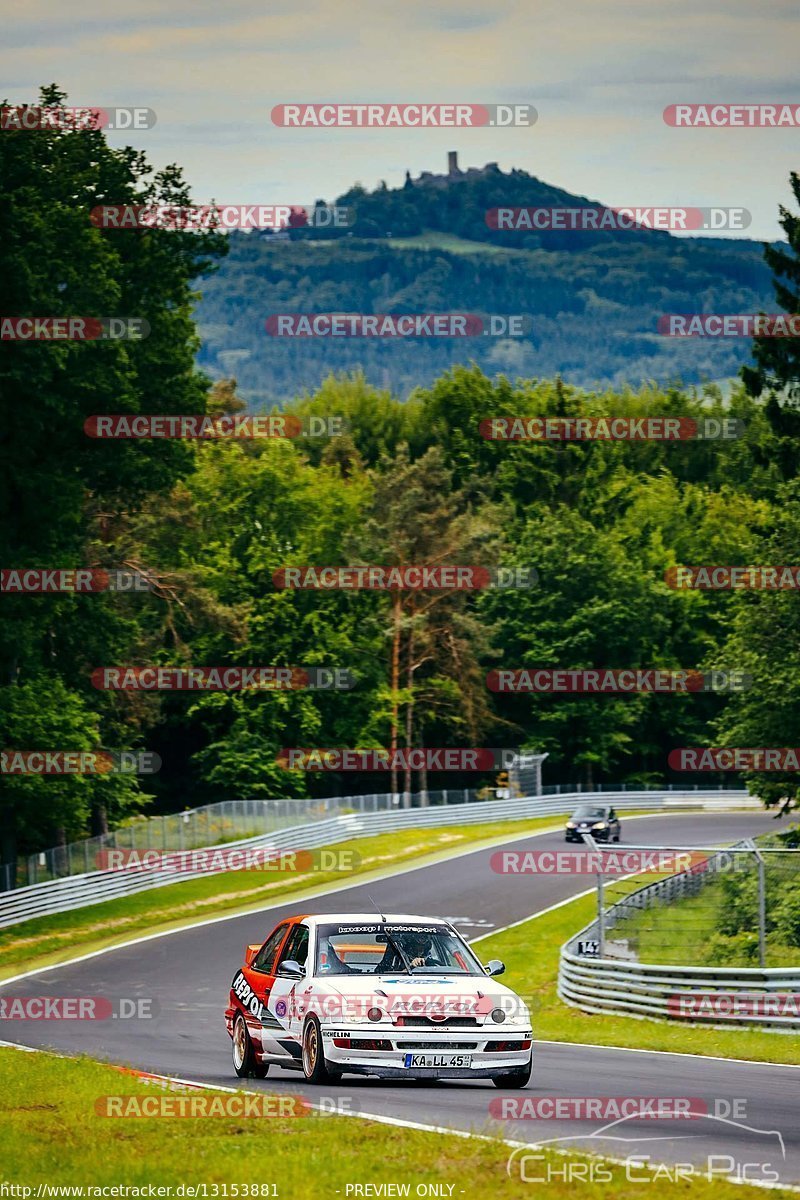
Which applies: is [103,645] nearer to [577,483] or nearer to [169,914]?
[169,914]

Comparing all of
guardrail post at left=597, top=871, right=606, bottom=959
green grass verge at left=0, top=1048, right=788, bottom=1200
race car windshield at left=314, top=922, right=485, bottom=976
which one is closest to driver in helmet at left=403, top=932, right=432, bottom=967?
race car windshield at left=314, top=922, right=485, bottom=976

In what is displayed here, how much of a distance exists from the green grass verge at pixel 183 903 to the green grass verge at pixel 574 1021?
26.6 feet

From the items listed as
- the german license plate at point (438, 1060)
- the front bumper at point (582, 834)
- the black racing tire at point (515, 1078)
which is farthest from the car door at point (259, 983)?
the front bumper at point (582, 834)

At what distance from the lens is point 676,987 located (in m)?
25.8

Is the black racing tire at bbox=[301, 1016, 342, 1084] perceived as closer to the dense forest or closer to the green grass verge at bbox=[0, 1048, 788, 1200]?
the green grass verge at bbox=[0, 1048, 788, 1200]

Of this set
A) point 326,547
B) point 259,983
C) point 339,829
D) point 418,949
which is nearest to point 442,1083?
point 418,949

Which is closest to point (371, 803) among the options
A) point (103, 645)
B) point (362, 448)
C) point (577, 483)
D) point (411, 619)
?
point (411, 619)

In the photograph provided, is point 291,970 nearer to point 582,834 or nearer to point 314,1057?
point 314,1057

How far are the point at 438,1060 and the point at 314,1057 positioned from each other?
1.12 m

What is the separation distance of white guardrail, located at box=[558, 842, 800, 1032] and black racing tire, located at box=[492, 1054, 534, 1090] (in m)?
8.08

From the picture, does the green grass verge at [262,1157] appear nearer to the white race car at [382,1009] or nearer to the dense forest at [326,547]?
the white race car at [382,1009]

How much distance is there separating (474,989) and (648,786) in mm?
73165

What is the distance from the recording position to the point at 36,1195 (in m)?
9.70

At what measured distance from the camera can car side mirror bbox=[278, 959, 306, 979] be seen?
49.8 ft
